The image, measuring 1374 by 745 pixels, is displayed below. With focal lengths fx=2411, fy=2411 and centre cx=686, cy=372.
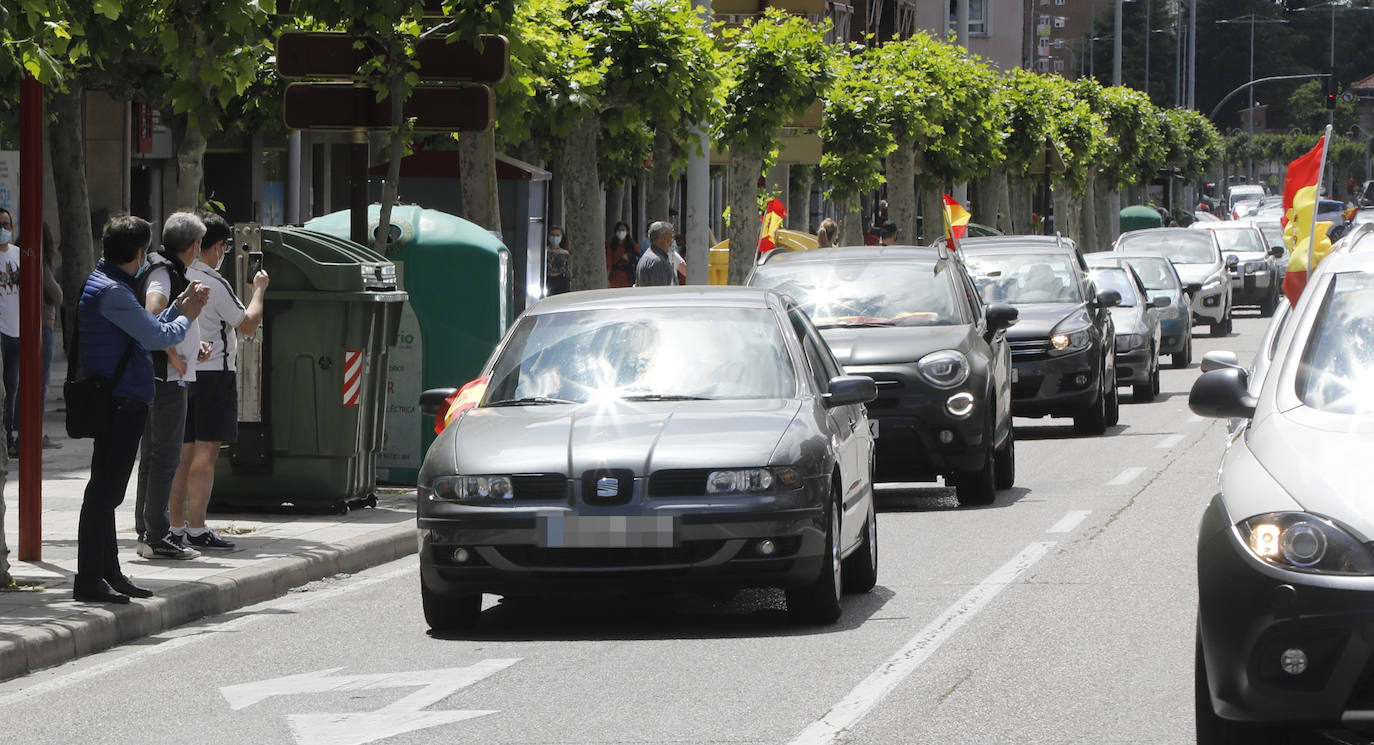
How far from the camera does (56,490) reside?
1517cm

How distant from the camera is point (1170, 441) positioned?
19.6 metres

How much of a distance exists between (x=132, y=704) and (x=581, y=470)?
73.7 inches

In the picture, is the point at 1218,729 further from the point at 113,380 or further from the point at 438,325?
the point at 438,325

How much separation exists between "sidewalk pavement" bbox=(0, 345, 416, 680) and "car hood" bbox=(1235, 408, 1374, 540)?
4625mm

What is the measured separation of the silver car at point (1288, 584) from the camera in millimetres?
5668

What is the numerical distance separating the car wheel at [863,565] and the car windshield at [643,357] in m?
0.88

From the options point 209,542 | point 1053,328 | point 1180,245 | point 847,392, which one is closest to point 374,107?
point 209,542

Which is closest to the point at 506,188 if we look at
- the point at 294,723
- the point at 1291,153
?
the point at 294,723

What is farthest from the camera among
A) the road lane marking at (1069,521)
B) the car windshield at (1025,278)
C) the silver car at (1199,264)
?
the silver car at (1199,264)

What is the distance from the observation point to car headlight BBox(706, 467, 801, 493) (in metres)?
8.99

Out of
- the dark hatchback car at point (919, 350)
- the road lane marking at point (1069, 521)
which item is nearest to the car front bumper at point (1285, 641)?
the road lane marking at point (1069, 521)

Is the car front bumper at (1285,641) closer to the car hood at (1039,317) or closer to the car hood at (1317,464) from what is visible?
the car hood at (1317,464)

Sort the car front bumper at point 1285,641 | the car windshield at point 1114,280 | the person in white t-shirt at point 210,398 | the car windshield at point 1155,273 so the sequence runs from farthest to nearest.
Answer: the car windshield at point 1155,273, the car windshield at point 1114,280, the person in white t-shirt at point 210,398, the car front bumper at point 1285,641

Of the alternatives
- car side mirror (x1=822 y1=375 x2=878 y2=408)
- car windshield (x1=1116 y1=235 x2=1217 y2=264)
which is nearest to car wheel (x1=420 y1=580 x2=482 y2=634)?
car side mirror (x1=822 y1=375 x2=878 y2=408)
